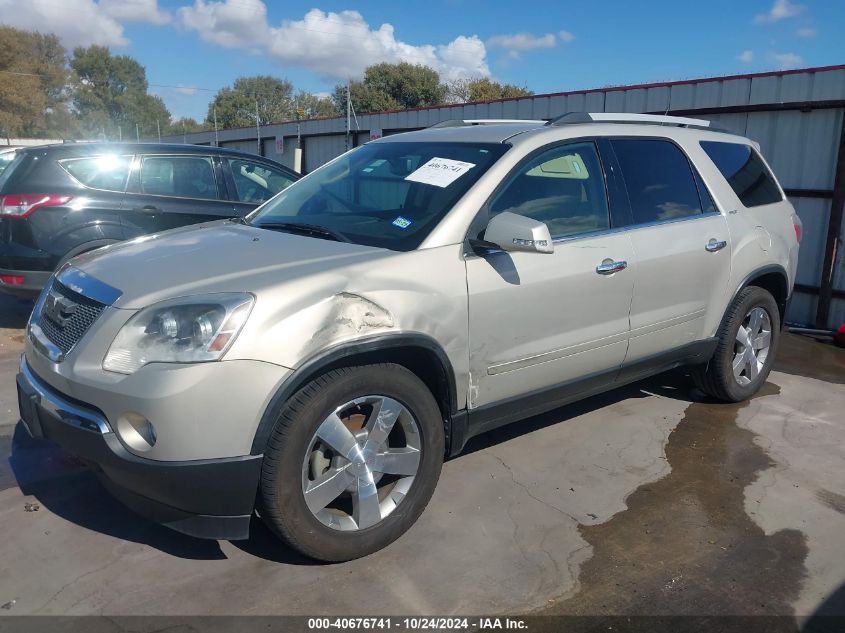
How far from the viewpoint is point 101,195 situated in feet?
20.4

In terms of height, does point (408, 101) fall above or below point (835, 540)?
above

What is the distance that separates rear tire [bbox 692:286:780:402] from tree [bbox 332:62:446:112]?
163 ft

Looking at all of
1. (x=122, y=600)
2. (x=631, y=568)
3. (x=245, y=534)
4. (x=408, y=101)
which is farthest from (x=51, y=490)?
(x=408, y=101)

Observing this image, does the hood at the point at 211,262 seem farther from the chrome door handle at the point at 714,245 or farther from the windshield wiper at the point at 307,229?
the chrome door handle at the point at 714,245

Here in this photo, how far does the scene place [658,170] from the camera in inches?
170

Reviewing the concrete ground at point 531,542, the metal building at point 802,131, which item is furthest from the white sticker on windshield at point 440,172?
the metal building at point 802,131

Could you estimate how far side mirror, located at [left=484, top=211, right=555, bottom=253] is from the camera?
314cm

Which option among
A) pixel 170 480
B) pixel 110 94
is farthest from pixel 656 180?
pixel 110 94

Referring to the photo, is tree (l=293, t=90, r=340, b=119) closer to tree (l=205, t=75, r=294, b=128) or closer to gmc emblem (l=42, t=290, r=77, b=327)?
tree (l=205, t=75, r=294, b=128)

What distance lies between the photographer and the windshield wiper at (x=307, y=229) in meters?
3.37

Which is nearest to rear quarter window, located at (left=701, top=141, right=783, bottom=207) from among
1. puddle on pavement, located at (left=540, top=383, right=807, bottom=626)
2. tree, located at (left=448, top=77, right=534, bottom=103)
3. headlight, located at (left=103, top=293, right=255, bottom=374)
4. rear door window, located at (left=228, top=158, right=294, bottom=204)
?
puddle on pavement, located at (left=540, top=383, right=807, bottom=626)

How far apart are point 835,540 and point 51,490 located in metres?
3.83

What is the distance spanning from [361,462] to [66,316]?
1.37 m

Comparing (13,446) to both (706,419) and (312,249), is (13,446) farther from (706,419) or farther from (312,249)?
(706,419)
